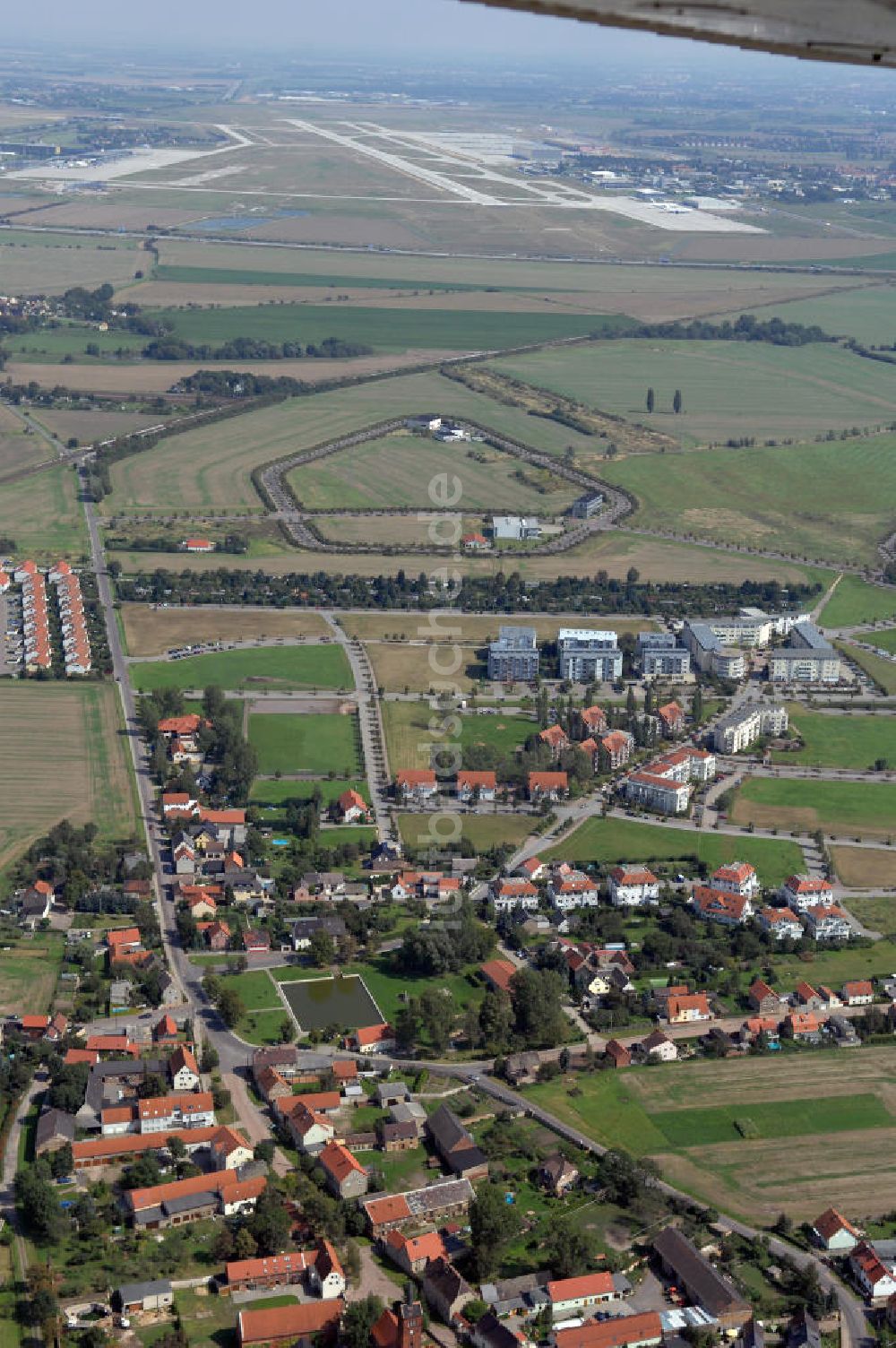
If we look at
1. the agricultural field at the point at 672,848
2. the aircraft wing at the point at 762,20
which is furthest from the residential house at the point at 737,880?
the aircraft wing at the point at 762,20

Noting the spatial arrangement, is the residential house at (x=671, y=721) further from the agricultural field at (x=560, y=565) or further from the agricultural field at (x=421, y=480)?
the agricultural field at (x=421, y=480)

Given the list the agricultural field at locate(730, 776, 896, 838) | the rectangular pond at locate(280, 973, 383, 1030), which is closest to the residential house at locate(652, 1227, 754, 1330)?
the rectangular pond at locate(280, 973, 383, 1030)

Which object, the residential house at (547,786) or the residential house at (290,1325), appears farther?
the residential house at (547,786)

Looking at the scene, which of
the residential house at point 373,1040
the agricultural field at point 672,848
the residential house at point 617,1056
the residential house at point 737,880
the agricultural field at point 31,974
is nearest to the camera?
the residential house at point 617,1056

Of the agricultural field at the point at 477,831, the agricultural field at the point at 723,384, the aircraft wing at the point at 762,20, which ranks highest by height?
the aircraft wing at the point at 762,20

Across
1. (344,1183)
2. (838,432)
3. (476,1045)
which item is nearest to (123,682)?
(476,1045)

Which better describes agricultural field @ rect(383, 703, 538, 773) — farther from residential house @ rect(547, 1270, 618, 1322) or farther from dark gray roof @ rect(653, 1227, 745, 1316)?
residential house @ rect(547, 1270, 618, 1322)

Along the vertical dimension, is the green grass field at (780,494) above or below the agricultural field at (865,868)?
above

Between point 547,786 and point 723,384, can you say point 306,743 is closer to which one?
point 547,786
